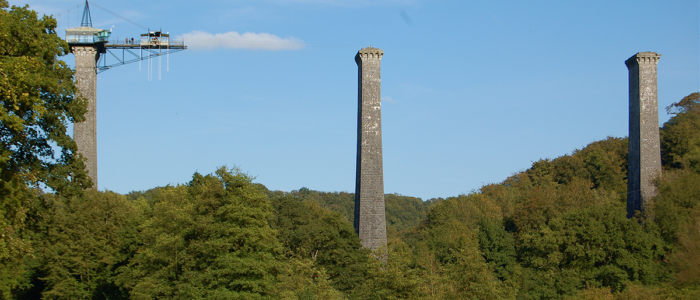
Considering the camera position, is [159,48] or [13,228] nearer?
[13,228]

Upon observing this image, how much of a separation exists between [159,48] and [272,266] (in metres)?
22.7

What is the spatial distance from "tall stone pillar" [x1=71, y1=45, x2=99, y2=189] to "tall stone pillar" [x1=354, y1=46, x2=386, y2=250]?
17.0 meters

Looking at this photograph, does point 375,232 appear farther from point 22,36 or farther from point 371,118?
point 22,36

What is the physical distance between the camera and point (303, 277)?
3278 cm

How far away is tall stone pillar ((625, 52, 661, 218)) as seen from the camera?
134 ft

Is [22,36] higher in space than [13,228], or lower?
higher

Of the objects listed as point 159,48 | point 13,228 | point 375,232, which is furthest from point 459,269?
point 159,48

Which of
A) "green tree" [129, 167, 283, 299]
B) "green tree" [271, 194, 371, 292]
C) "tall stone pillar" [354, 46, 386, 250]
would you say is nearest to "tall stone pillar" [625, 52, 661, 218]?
"tall stone pillar" [354, 46, 386, 250]

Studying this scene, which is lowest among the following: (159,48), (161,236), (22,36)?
(161,236)

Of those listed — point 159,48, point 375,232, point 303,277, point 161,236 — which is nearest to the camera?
point 161,236

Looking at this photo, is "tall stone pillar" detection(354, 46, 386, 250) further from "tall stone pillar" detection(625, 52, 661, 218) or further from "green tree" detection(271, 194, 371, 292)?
"tall stone pillar" detection(625, 52, 661, 218)

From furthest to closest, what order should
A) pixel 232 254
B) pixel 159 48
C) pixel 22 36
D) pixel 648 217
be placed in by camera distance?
pixel 159 48, pixel 648 217, pixel 232 254, pixel 22 36

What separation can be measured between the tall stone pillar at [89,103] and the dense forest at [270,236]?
276 cm

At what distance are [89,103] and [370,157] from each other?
1833 cm
